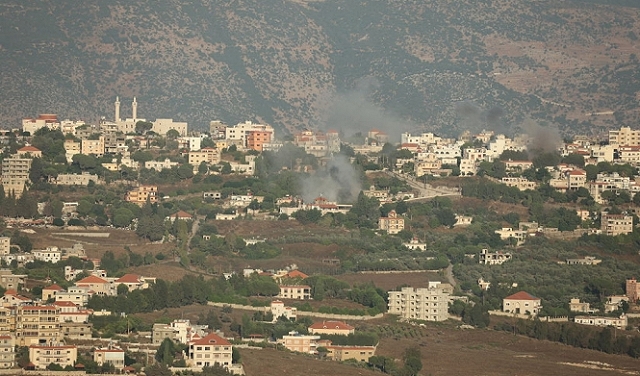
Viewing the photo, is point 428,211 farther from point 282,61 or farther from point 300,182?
point 282,61

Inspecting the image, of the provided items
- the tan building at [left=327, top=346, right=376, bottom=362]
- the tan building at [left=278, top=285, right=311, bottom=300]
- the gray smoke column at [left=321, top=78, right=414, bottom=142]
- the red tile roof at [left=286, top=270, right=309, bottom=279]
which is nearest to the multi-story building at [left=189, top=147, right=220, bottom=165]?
the gray smoke column at [left=321, top=78, right=414, bottom=142]

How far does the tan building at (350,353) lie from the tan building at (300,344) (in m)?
0.57

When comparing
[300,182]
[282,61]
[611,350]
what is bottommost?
[611,350]

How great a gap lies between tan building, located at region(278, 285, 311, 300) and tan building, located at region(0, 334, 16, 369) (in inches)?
872

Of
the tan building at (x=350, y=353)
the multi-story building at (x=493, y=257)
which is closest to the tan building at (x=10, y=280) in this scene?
the tan building at (x=350, y=353)

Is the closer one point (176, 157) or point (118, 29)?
point (176, 157)

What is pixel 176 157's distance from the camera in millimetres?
136250

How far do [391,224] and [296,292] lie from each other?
1530cm

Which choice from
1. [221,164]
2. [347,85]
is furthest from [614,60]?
[221,164]

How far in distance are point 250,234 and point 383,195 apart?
38.3 ft

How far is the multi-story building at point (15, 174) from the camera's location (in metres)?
126

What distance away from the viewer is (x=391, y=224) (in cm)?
12475

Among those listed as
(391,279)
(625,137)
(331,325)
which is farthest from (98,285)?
(625,137)

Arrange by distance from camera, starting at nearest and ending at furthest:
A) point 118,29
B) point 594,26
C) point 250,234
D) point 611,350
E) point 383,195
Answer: point 611,350, point 250,234, point 383,195, point 118,29, point 594,26
